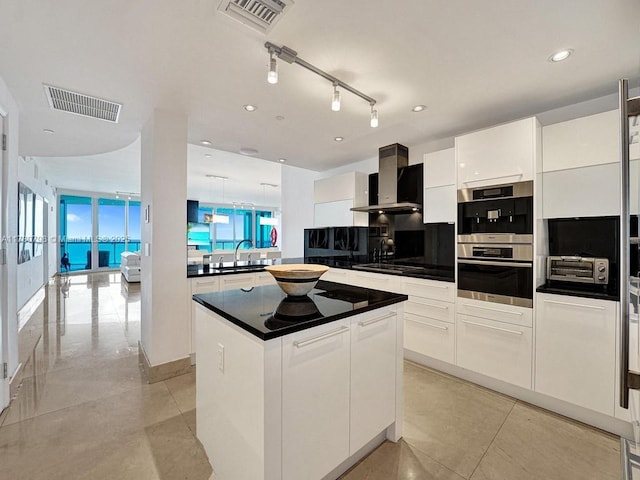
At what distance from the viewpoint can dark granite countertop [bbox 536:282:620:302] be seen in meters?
1.94

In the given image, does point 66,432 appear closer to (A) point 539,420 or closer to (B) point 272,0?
(B) point 272,0

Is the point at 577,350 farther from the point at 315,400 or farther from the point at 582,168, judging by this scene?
the point at 315,400

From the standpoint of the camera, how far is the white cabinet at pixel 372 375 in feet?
5.11

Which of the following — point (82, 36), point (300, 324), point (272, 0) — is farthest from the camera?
point (82, 36)

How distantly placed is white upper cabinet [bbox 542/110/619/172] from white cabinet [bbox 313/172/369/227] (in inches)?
86.2

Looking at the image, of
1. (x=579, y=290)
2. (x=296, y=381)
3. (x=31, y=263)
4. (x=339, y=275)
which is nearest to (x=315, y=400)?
(x=296, y=381)

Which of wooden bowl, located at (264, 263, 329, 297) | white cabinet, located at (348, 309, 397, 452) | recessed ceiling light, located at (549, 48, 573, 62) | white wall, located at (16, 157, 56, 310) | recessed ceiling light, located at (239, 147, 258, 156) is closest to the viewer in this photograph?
white cabinet, located at (348, 309, 397, 452)

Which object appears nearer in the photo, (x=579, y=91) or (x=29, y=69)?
(x=29, y=69)

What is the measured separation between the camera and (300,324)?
1267 mm

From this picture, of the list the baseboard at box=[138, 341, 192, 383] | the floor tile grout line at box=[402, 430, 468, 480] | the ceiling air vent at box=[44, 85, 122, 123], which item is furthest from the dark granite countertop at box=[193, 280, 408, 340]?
the ceiling air vent at box=[44, 85, 122, 123]

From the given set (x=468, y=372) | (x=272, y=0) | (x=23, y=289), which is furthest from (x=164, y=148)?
(x=23, y=289)

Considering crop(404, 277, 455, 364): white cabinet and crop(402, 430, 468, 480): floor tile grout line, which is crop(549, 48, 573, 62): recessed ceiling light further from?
crop(402, 430, 468, 480): floor tile grout line

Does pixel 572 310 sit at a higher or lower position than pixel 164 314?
higher

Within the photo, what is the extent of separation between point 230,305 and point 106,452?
1.26 m
